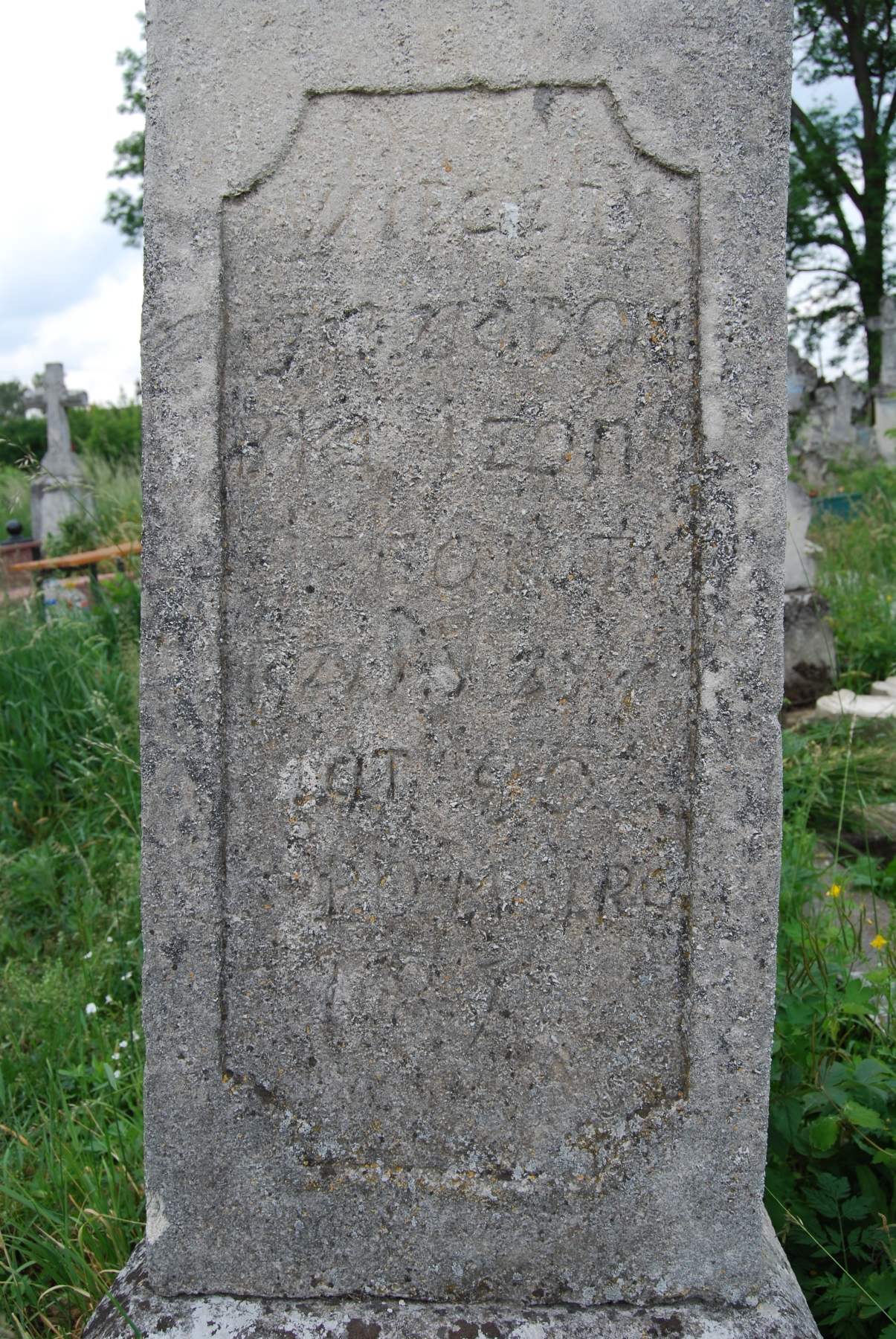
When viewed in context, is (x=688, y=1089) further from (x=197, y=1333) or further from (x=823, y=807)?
(x=823, y=807)

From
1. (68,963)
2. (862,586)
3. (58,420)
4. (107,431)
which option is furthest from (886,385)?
(68,963)

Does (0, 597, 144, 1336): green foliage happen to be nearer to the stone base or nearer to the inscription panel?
the stone base

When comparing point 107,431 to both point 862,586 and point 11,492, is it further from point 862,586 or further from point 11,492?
point 862,586

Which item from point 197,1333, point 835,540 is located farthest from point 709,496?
point 835,540

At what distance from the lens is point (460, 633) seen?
132 cm

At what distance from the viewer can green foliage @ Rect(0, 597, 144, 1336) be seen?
5.40 feet

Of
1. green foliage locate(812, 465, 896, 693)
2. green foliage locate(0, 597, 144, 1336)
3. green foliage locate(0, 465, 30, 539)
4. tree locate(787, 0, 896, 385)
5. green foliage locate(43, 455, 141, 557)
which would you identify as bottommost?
green foliage locate(0, 597, 144, 1336)

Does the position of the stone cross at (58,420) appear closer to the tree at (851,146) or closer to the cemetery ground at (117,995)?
the cemetery ground at (117,995)

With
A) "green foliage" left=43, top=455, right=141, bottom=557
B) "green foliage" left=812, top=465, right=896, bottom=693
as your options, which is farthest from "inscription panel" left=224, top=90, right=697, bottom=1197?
"green foliage" left=43, top=455, right=141, bottom=557

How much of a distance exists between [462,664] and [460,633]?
0.05 m

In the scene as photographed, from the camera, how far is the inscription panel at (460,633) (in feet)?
4.19

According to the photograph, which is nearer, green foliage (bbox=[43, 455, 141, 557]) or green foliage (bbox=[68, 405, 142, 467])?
green foliage (bbox=[43, 455, 141, 557])

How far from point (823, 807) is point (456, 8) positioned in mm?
2766

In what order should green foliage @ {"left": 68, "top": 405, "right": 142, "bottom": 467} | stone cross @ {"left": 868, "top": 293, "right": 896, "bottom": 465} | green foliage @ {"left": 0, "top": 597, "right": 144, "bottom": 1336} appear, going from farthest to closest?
green foliage @ {"left": 68, "top": 405, "right": 142, "bottom": 467}, stone cross @ {"left": 868, "top": 293, "right": 896, "bottom": 465}, green foliage @ {"left": 0, "top": 597, "right": 144, "bottom": 1336}
